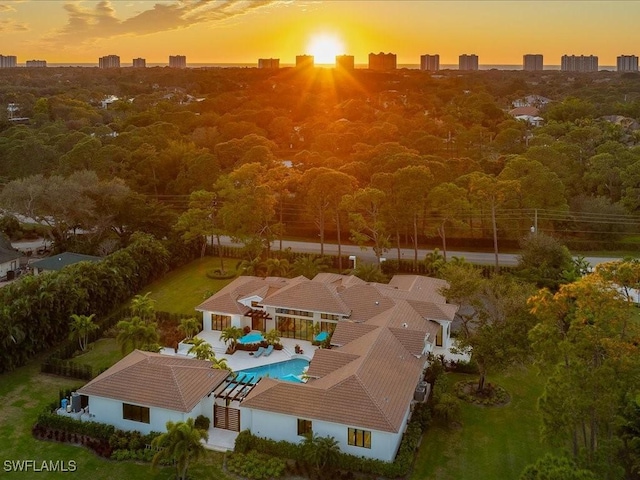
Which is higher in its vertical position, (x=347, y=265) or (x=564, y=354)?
(x=564, y=354)

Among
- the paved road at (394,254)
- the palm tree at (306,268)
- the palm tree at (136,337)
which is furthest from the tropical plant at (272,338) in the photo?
the paved road at (394,254)

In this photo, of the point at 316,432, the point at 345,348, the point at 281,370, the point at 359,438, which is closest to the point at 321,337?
the point at 281,370

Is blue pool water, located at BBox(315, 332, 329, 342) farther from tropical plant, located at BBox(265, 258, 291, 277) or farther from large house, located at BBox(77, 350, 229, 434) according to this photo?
tropical plant, located at BBox(265, 258, 291, 277)

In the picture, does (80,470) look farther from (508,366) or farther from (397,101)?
(397,101)

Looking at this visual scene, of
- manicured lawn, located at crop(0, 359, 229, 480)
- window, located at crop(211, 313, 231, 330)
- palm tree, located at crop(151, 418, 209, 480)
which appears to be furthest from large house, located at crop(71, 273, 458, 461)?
window, located at crop(211, 313, 231, 330)

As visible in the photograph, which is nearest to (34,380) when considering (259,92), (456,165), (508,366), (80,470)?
(80,470)

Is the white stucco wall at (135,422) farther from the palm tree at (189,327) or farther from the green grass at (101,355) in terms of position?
the palm tree at (189,327)
